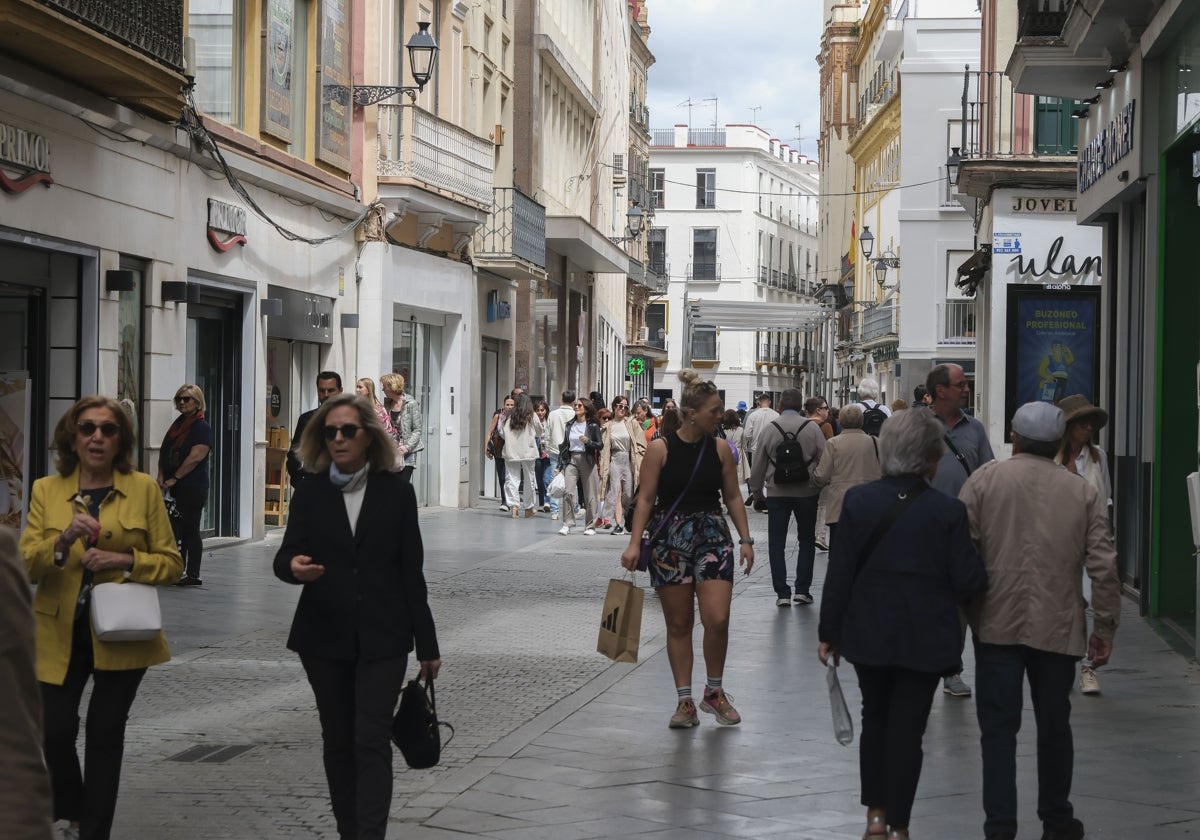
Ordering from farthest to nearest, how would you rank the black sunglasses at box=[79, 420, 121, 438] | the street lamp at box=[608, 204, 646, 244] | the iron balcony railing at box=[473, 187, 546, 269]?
the street lamp at box=[608, 204, 646, 244], the iron balcony railing at box=[473, 187, 546, 269], the black sunglasses at box=[79, 420, 121, 438]

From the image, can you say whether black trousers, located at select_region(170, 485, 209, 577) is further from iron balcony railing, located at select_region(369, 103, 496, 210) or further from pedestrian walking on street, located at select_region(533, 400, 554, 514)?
pedestrian walking on street, located at select_region(533, 400, 554, 514)

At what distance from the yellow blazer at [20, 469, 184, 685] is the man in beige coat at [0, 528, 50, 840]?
3.38 metres

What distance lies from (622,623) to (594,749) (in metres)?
0.77

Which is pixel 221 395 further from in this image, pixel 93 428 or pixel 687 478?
pixel 93 428

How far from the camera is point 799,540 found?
1559cm

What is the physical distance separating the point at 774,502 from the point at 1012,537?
29.4 feet

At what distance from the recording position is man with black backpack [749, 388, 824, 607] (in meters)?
15.6

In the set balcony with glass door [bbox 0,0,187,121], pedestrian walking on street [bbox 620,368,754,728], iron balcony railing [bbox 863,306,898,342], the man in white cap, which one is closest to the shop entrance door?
balcony with glass door [bbox 0,0,187,121]

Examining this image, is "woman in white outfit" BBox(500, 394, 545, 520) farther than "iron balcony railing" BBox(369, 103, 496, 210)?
Yes

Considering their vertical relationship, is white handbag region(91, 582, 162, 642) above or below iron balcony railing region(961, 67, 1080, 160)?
below

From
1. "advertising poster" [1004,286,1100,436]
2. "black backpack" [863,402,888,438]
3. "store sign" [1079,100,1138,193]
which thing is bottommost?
"black backpack" [863,402,888,438]

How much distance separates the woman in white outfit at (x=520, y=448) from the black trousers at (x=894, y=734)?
66.8 ft

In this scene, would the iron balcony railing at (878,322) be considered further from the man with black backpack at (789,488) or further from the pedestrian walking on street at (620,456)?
the man with black backpack at (789,488)

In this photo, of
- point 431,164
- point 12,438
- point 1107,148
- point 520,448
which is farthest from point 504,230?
point 12,438
